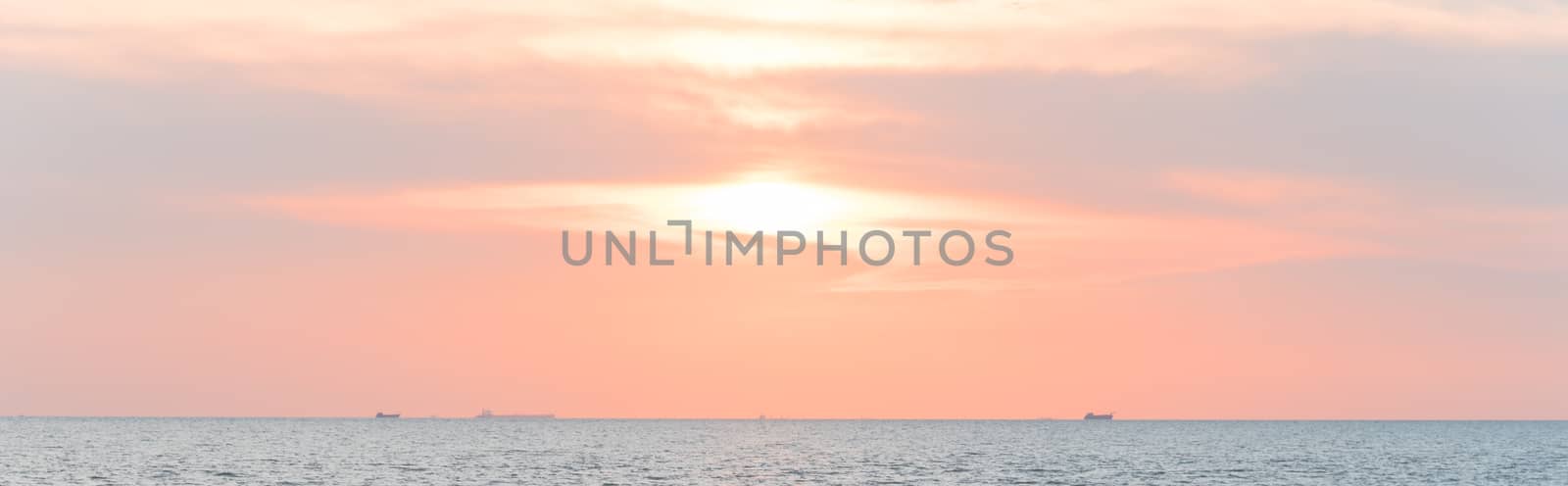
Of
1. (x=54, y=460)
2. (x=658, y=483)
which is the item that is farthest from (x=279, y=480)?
(x=54, y=460)

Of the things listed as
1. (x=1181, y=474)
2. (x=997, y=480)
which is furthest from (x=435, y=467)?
(x=1181, y=474)

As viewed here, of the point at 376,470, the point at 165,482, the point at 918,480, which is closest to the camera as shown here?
the point at 165,482

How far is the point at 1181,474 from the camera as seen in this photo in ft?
610

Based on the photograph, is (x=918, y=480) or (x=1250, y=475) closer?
(x=918, y=480)

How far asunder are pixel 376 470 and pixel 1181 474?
85460 millimetres

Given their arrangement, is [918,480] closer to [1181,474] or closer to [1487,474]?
[1181,474]

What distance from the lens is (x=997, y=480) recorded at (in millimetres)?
168250

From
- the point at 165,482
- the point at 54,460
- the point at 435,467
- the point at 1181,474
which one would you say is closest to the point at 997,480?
the point at 1181,474

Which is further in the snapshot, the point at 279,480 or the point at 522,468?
the point at 522,468

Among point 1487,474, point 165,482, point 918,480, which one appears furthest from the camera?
point 1487,474

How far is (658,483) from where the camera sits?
161875 millimetres

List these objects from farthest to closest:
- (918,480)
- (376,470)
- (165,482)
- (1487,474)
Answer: (1487,474) → (376,470) → (918,480) → (165,482)

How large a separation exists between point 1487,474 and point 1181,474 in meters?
37.9

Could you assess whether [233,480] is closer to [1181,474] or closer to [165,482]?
[165,482]
